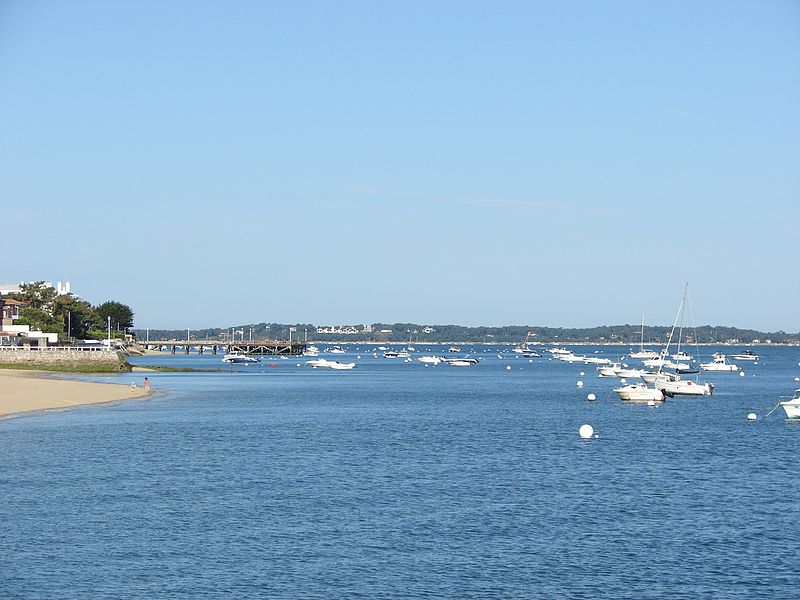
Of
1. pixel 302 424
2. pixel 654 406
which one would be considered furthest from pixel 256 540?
pixel 654 406

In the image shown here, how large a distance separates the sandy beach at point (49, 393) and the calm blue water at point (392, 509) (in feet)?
24.3

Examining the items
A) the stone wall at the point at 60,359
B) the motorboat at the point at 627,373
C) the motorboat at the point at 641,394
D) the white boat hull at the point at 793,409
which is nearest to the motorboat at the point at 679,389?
the motorboat at the point at 641,394

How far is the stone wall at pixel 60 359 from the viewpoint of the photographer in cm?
15212

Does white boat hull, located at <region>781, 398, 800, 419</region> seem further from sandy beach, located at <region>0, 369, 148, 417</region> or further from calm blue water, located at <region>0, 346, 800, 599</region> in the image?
sandy beach, located at <region>0, 369, 148, 417</region>

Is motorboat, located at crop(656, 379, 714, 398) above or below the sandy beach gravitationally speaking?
above

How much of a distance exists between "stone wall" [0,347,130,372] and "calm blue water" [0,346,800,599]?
231 ft

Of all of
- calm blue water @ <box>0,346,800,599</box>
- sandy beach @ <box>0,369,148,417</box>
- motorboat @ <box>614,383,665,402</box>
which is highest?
motorboat @ <box>614,383,665,402</box>

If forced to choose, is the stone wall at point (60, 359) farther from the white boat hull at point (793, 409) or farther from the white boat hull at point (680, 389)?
the white boat hull at point (793, 409)

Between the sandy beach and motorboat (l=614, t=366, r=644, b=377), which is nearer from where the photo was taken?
the sandy beach

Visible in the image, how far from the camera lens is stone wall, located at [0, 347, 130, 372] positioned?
499ft

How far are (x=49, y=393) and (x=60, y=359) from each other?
5199 cm

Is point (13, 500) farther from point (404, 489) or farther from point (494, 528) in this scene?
point (494, 528)

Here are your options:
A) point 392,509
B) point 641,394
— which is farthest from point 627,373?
point 392,509

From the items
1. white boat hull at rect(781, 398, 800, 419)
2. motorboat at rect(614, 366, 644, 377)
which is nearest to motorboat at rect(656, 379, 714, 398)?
white boat hull at rect(781, 398, 800, 419)
